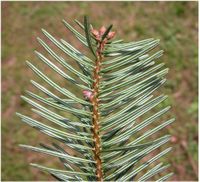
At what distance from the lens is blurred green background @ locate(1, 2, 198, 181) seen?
2451mm

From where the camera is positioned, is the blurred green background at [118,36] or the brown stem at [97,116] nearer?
the brown stem at [97,116]

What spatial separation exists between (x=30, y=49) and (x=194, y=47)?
1159 millimetres

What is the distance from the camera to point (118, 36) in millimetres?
2938

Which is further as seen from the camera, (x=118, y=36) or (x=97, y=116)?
(x=118, y=36)

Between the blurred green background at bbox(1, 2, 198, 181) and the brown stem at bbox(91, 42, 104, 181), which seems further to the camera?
the blurred green background at bbox(1, 2, 198, 181)

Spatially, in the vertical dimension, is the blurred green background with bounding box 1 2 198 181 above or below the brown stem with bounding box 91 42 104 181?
above

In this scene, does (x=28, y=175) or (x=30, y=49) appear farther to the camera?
(x=30, y=49)

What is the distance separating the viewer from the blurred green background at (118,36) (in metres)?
2.45

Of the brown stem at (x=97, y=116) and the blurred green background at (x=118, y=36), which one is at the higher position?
the blurred green background at (x=118, y=36)

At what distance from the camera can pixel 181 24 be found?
9.73 ft

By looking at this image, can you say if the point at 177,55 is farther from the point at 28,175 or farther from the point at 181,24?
the point at 28,175

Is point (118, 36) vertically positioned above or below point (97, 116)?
above

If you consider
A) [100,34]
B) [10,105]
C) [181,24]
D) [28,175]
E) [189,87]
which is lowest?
[100,34]

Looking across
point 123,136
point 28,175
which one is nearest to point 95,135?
point 123,136
